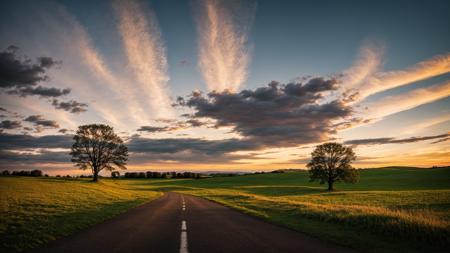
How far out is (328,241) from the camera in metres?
9.53

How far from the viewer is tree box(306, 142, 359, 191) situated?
2125 inches

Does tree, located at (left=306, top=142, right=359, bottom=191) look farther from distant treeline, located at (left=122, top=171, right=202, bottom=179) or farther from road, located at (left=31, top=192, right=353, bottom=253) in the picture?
Result: distant treeline, located at (left=122, top=171, right=202, bottom=179)

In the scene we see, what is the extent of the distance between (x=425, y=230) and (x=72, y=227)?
14.1m

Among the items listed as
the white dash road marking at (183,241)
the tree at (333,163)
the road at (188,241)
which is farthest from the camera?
the tree at (333,163)

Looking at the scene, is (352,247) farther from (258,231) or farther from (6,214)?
(6,214)

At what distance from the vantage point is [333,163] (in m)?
55.0

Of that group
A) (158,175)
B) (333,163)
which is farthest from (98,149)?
(158,175)

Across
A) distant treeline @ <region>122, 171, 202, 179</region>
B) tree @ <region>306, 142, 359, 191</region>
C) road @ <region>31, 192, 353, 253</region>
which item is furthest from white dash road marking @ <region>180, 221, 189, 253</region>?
distant treeline @ <region>122, 171, 202, 179</region>

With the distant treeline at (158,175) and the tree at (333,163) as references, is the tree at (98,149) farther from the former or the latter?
the distant treeline at (158,175)

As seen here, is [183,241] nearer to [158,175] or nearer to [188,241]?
[188,241]

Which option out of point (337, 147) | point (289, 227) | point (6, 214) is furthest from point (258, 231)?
point (337, 147)

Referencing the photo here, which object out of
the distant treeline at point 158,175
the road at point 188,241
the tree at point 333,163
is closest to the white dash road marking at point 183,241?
the road at point 188,241

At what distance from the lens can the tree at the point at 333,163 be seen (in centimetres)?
5397

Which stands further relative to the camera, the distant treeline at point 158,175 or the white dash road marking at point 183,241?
the distant treeline at point 158,175
